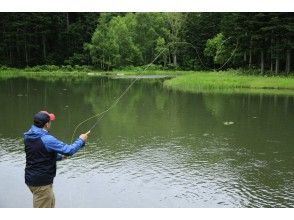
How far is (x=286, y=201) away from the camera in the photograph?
8609 mm

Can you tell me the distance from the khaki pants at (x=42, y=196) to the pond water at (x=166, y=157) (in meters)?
2.64

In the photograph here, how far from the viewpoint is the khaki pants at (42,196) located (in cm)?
558

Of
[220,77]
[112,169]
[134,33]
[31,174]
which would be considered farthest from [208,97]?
[134,33]

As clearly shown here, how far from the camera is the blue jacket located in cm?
536

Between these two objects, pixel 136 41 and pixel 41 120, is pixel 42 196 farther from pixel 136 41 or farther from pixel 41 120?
pixel 136 41

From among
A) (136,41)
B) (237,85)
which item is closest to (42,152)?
(237,85)

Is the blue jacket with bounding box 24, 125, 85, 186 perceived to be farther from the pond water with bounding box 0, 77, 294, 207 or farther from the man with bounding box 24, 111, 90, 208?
the pond water with bounding box 0, 77, 294, 207

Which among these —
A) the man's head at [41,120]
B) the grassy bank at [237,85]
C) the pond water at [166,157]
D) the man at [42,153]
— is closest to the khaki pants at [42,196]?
the man at [42,153]

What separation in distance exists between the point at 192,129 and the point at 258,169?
5410mm

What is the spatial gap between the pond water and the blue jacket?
114 inches

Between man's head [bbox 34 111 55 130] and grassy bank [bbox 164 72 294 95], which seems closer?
man's head [bbox 34 111 55 130]

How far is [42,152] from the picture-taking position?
5.43 m

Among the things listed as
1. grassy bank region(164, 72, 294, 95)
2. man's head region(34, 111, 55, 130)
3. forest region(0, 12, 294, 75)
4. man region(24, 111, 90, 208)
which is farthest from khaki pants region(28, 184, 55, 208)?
forest region(0, 12, 294, 75)

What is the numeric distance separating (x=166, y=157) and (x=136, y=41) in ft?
171
